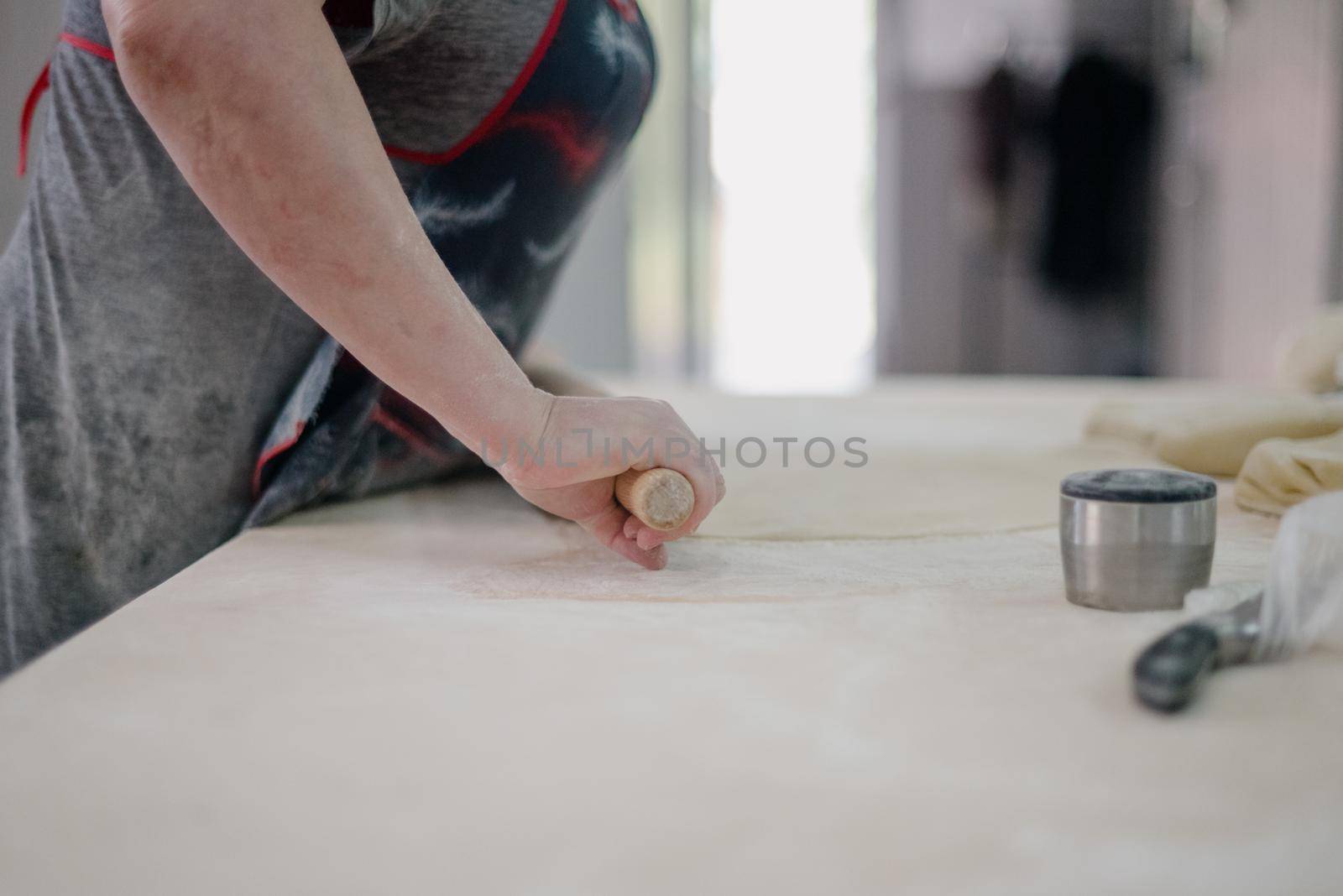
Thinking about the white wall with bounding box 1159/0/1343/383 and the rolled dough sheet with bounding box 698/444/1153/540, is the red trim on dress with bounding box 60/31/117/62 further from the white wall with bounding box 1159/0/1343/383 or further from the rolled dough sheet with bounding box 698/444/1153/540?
the white wall with bounding box 1159/0/1343/383

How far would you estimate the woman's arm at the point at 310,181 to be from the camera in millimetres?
564

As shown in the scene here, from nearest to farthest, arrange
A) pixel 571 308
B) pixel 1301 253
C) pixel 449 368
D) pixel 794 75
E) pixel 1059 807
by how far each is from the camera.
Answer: pixel 1059 807
pixel 449 368
pixel 1301 253
pixel 571 308
pixel 794 75

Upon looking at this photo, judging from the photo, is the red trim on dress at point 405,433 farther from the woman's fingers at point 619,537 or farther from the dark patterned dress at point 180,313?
the woman's fingers at point 619,537

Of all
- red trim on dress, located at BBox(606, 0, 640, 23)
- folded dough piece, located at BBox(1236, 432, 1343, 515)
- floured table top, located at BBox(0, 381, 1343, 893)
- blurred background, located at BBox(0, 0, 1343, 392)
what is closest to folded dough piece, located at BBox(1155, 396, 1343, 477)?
folded dough piece, located at BBox(1236, 432, 1343, 515)

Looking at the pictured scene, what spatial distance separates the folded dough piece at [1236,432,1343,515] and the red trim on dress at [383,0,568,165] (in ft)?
2.10

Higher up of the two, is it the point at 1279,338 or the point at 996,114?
the point at 996,114

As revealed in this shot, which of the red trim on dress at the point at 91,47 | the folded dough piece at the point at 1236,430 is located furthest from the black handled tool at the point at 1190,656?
the red trim on dress at the point at 91,47

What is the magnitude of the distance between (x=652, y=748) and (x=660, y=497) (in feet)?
0.85

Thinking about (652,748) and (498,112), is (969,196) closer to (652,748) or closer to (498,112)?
(498,112)

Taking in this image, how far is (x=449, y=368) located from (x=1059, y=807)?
15.7 inches

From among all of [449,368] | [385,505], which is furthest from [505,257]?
[449,368]

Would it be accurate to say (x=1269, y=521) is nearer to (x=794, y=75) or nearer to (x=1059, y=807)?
(x=1059, y=807)

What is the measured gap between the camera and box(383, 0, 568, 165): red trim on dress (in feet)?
2.80

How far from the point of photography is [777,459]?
4.01 ft
